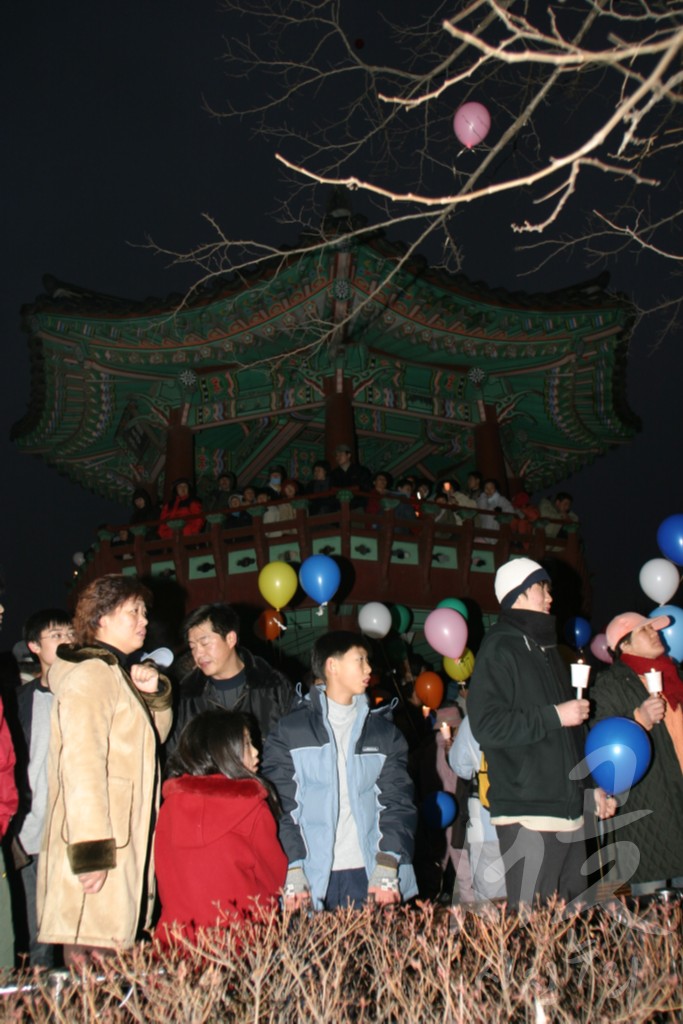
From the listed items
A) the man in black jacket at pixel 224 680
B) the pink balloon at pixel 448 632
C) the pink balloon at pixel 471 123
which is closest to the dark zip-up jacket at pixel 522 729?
the man in black jacket at pixel 224 680

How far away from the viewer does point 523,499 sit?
39.7 feet

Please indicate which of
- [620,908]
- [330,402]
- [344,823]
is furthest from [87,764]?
[330,402]

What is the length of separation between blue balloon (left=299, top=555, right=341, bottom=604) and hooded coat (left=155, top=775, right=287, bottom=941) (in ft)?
18.7

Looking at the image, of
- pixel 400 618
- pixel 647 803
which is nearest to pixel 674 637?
pixel 647 803

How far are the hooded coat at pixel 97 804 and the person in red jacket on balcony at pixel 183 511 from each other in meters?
7.73

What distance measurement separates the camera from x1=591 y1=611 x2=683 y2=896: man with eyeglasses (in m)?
3.74

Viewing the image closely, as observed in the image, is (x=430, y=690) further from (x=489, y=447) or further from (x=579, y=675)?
(x=579, y=675)

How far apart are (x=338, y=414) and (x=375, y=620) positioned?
3.52 meters

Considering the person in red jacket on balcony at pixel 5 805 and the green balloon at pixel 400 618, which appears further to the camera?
→ the green balloon at pixel 400 618

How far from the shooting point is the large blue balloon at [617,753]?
11.8 feet

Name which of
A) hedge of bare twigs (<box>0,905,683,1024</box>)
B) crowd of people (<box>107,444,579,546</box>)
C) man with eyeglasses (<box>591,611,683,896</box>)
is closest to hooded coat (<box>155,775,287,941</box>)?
hedge of bare twigs (<box>0,905,683,1024</box>)

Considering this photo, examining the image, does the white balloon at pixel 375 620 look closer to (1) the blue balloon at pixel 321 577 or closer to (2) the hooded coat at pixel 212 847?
(1) the blue balloon at pixel 321 577

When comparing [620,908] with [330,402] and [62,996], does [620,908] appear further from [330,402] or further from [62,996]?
[330,402]

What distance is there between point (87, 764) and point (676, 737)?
2.69 metres
